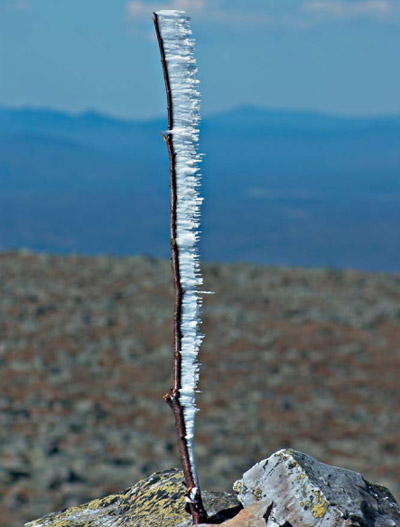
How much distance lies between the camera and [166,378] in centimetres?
2598

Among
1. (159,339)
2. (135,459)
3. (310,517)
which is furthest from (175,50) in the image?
(159,339)

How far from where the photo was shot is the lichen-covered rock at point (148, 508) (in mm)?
4305

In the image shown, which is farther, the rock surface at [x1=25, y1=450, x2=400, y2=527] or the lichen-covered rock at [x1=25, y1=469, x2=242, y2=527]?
the lichen-covered rock at [x1=25, y1=469, x2=242, y2=527]

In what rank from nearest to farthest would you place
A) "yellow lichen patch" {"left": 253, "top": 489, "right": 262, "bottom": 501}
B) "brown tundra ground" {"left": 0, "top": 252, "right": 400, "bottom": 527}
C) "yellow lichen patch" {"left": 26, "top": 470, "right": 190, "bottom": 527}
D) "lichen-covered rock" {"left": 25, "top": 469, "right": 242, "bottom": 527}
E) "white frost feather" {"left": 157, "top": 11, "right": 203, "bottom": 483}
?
"white frost feather" {"left": 157, "top": 11, "right": 203, "bottom": 483}, "yellow lichen patch" {"left": 253, "top": 489, "right": 262, "bottom": 501}, "lichen-covered rock" {"left": 25, "top": 469, "right": 242, "bottom": 527}, "yellow lichen patch" {"left": 26, "top": 470, "right": 190, "bottom": 527}, "brown tundra ground" {"left": 0, "top": 252, "right": 400, "bottom": 527}

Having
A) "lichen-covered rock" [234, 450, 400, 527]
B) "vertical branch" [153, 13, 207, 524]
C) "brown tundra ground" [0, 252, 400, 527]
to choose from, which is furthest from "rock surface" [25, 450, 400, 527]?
"brown tundra ground" [0, 252, 400, 527]

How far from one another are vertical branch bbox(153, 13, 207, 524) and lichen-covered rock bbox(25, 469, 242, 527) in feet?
0.53

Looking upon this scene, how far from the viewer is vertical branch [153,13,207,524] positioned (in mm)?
3797

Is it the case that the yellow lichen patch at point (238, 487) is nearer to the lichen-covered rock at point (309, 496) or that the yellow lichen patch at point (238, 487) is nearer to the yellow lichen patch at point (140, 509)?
the lichen-covered rock at point (309, 496)

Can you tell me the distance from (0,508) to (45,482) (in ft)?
4.84

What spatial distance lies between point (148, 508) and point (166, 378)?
21.6m

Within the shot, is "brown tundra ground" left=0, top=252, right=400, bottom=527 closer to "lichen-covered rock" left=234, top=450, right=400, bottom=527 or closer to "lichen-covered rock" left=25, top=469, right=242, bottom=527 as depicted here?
"lichen-covered rock" left=25, top=469, right=242, bottom=527

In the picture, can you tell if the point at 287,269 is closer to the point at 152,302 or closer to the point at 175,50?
the point at 152,302

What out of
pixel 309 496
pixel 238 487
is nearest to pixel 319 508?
pixel 309 496

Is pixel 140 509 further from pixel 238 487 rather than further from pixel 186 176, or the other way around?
pixel 186 176
